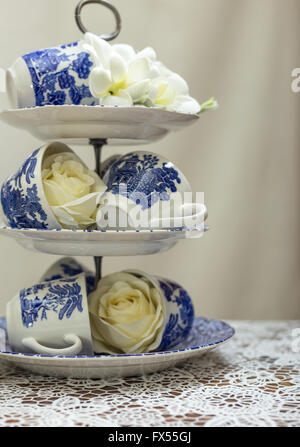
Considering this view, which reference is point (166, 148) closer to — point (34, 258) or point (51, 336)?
point (34, 258)

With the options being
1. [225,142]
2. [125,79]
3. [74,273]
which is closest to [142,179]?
[125,79]

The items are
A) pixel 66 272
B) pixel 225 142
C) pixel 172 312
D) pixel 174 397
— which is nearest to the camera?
pixel 174 397

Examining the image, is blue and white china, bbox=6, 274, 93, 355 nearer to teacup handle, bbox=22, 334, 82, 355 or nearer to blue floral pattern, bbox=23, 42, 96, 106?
teacup handle, bbox=22, 334, 82, 355

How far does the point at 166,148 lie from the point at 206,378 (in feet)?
2.39

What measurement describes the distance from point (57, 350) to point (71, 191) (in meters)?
0.21

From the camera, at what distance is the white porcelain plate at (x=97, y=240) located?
0.74m

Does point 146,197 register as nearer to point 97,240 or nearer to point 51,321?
point 97,240

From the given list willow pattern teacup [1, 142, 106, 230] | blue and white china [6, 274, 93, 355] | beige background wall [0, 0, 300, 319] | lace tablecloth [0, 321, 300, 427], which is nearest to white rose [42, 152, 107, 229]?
willow pattern teacup [1, 142, 106, 230]

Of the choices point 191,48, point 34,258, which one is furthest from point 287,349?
point 191,48

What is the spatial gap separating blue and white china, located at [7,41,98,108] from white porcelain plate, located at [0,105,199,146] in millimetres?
33

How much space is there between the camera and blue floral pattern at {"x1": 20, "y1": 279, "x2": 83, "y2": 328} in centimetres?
79

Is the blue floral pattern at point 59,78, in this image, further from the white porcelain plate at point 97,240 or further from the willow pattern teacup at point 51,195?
the white porcelain plate at point 97,240

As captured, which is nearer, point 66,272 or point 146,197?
point 146,197

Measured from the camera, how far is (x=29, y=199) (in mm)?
773
